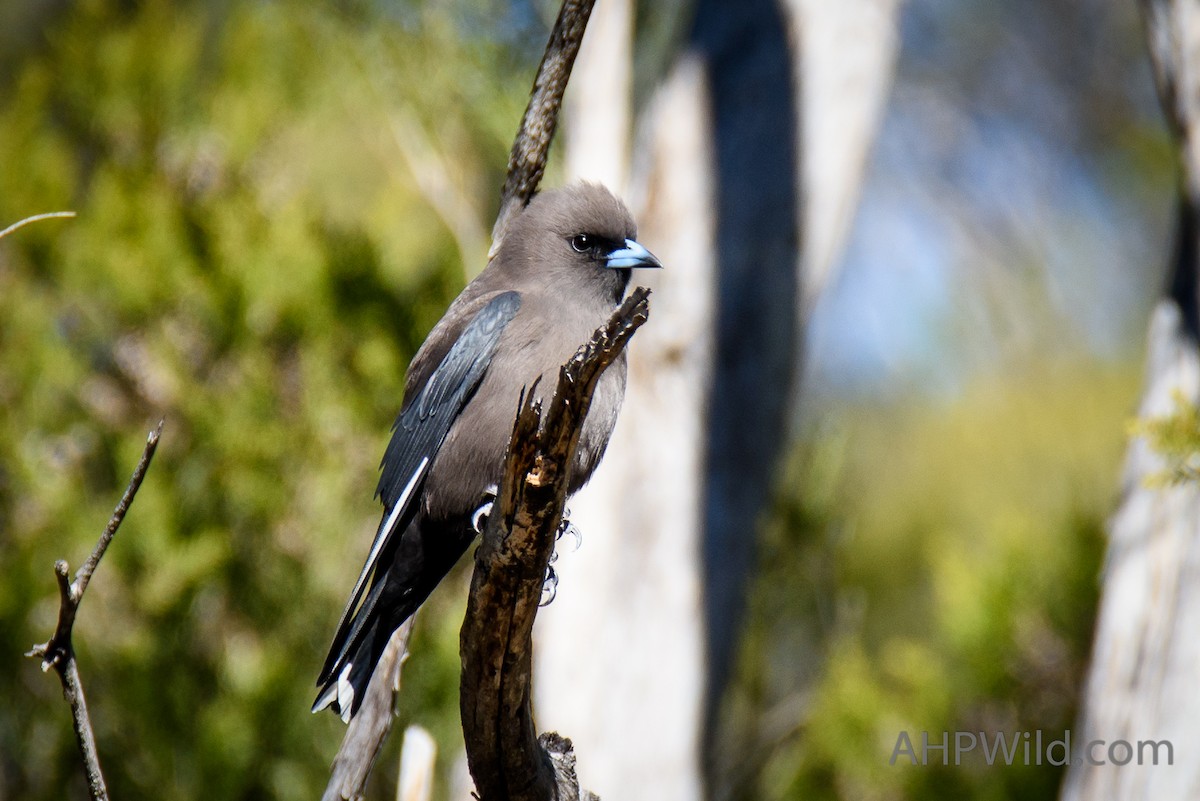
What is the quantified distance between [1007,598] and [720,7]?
11.6 ft

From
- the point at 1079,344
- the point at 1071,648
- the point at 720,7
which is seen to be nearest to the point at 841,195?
the point at 720,7

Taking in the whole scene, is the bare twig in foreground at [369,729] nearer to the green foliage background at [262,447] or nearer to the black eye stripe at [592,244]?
the black eye stripe at [592,244]

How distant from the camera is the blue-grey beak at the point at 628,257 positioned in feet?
12.3

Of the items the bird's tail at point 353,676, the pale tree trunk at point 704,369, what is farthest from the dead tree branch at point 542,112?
the pale tree trunk at point 704,369

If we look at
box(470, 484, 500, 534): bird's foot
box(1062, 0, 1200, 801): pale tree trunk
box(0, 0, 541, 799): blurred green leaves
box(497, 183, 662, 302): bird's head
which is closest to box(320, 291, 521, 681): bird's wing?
box(470, 484, 500, 534): bird's foot

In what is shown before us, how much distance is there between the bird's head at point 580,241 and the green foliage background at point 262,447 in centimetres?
272

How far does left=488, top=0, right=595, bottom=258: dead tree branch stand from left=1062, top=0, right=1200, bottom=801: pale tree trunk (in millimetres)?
2617

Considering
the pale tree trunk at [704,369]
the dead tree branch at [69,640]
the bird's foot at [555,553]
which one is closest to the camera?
the dead tree branch at [69,640]

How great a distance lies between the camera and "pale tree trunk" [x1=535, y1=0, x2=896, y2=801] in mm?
5469

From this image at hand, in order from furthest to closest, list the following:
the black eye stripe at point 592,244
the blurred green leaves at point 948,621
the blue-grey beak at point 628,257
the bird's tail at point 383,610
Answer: the blurred green leaves at point 948,621 < the black eye stripe at point 592,244 < the blue-grey beak at point 628,257 < the bird's tail at point 383,610

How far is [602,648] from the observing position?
17.9ft

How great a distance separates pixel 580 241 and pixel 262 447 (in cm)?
304

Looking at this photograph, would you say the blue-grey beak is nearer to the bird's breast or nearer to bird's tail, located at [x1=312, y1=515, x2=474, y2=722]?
the bird's breast

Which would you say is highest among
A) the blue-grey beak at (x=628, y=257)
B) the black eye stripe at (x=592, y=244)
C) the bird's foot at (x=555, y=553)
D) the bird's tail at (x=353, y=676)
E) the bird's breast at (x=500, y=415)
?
the black eye stripe at (x=592, y=244)
